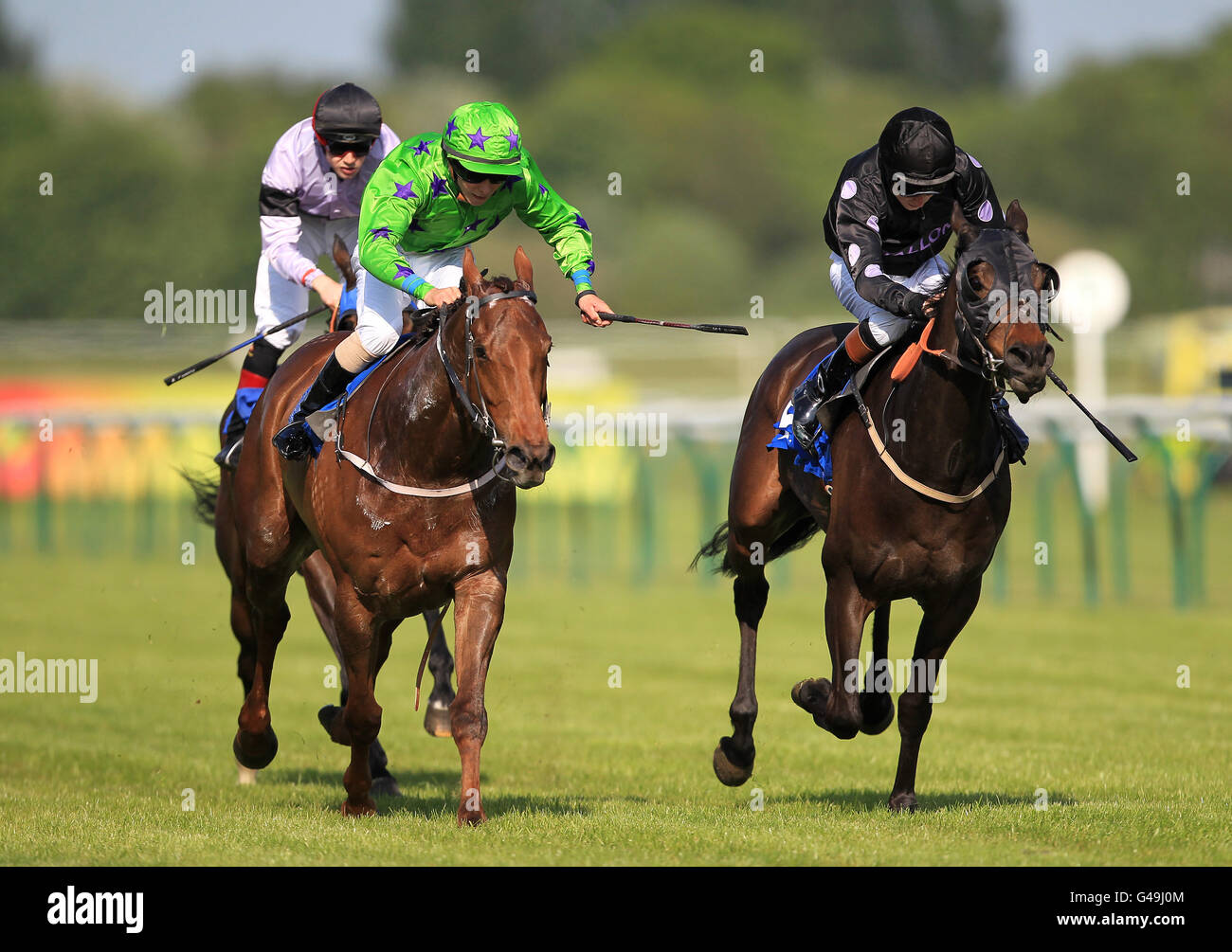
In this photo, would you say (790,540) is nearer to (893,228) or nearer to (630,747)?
(893,228)

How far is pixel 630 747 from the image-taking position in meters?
9.50

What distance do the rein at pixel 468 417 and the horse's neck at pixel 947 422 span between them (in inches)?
57.5

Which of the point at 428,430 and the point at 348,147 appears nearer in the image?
the point at 428,430

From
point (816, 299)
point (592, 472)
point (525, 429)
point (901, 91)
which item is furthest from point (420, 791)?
point (901, 91)

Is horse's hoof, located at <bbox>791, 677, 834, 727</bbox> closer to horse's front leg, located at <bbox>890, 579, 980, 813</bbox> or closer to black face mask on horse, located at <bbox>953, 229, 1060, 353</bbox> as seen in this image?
horse's front leg, located at <bbox>890, 579, 980, 813</bbox>

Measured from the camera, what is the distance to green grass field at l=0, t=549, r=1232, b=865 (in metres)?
6.18

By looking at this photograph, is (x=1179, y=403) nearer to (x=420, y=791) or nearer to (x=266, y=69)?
(x=420, y=791)

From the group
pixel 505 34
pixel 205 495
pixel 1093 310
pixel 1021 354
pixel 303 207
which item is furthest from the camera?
pixel 505 34

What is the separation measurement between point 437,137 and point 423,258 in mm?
538

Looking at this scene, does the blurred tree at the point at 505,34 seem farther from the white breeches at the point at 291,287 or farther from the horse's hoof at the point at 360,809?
the horse's hoof at the point at 360,809

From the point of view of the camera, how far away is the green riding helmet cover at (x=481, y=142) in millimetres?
6617

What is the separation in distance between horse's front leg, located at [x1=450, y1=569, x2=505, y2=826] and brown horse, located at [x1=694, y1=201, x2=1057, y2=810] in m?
1.29

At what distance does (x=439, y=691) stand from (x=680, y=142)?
51904mm

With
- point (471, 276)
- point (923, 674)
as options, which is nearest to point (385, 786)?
point (923, 674)
